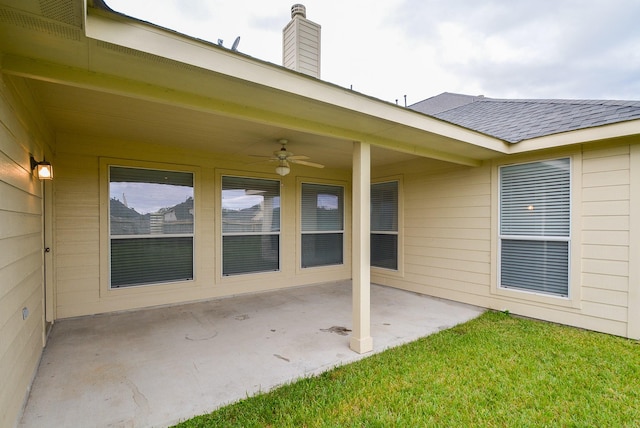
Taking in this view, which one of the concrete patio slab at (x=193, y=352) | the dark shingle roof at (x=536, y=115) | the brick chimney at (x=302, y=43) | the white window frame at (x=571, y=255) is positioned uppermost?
the brick chimney at (x=302, y=43)

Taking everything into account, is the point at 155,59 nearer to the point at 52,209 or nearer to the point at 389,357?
the point at 389,357

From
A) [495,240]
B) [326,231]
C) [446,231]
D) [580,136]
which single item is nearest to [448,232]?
[446,231]

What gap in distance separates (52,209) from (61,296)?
1.15 meters

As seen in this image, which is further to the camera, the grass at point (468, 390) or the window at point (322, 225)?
the window at point (322, 225)

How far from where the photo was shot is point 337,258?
22.3 feet

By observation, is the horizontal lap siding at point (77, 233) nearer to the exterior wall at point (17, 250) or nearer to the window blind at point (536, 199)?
the exterior wall at point (17, 250)

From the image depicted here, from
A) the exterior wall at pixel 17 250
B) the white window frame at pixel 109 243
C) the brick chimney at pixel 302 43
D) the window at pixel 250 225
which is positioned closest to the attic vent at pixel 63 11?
the exterior wall at pixel 17 250

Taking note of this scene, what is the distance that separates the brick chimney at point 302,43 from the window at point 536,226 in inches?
134

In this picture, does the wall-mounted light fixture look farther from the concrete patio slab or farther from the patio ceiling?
the concrete patio slab

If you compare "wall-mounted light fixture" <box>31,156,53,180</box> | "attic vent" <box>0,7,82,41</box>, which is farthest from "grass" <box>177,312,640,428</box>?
"wall-mounted light fixture" <box>31,156,53,180</box>

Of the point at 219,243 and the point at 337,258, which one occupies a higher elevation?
the point at 219,243

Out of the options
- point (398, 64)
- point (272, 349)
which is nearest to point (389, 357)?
point (272, 349)

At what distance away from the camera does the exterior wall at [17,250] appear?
6.09ft

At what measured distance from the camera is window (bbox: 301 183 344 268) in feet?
20.7
